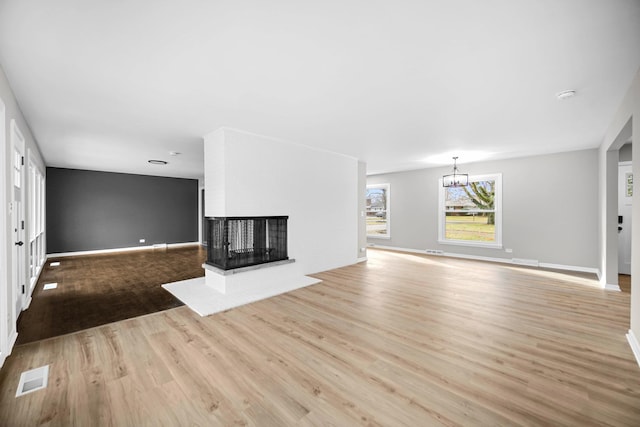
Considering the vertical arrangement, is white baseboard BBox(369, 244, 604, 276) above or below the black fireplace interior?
below

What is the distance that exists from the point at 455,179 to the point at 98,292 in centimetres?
785

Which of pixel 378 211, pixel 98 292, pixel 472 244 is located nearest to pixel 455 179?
pixel 472 244

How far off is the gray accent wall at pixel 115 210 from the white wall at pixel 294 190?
581 centimetres

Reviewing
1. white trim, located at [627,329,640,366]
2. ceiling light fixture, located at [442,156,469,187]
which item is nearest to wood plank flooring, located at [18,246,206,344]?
white trim, located at [627,329,640,366]

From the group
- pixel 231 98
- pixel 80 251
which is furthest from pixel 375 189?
pixel 80 251

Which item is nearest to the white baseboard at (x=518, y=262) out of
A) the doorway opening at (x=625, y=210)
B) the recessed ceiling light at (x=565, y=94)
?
the doorway opening at (x=625, y=210)

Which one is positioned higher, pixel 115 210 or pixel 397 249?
pixel 115 210

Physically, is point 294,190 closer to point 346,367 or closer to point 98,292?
point 346,367

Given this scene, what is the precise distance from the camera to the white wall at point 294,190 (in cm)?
397

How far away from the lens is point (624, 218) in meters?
5.18

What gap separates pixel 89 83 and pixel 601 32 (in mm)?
4138

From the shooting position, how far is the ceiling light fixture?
22.3ft

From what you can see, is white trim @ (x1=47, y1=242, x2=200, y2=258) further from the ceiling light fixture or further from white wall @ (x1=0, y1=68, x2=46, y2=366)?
the ceiling light fixture

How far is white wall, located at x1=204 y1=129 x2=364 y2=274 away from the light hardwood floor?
5.18 feet
